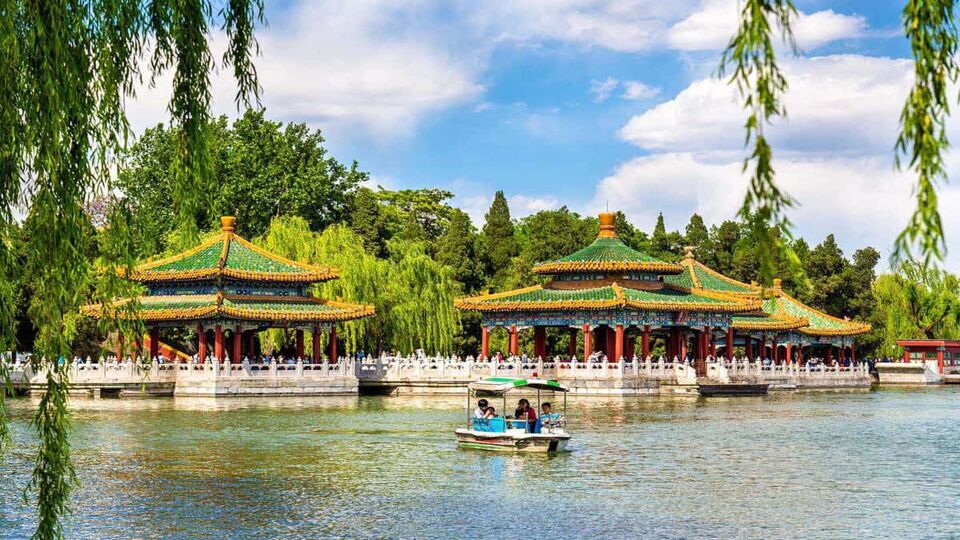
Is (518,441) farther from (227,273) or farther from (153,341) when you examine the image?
(153,341)

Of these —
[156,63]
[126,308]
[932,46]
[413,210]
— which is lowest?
[126,308]

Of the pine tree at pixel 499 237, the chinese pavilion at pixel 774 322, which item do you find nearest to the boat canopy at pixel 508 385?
the chinese pavilion at pixel 774 322

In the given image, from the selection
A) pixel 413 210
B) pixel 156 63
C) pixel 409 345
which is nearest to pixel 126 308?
pixel 156 63

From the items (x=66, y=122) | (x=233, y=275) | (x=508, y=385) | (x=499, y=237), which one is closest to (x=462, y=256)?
(x=499, y=237)

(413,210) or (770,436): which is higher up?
(413,210)

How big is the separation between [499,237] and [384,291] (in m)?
23.2

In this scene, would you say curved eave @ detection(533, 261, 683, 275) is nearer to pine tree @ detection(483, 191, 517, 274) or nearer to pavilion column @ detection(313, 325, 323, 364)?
pavilion column @ detection(313, 325, 323, 364)

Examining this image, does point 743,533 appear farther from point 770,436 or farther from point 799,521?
point 770,436

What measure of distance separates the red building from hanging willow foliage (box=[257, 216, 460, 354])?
93.8ft

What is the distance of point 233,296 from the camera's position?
44.9 m

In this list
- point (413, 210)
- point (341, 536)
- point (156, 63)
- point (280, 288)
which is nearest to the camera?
point (156, 63)

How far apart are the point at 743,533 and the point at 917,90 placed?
1228cm

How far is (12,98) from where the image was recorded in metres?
9.45

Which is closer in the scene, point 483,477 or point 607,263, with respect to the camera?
point 483,477
